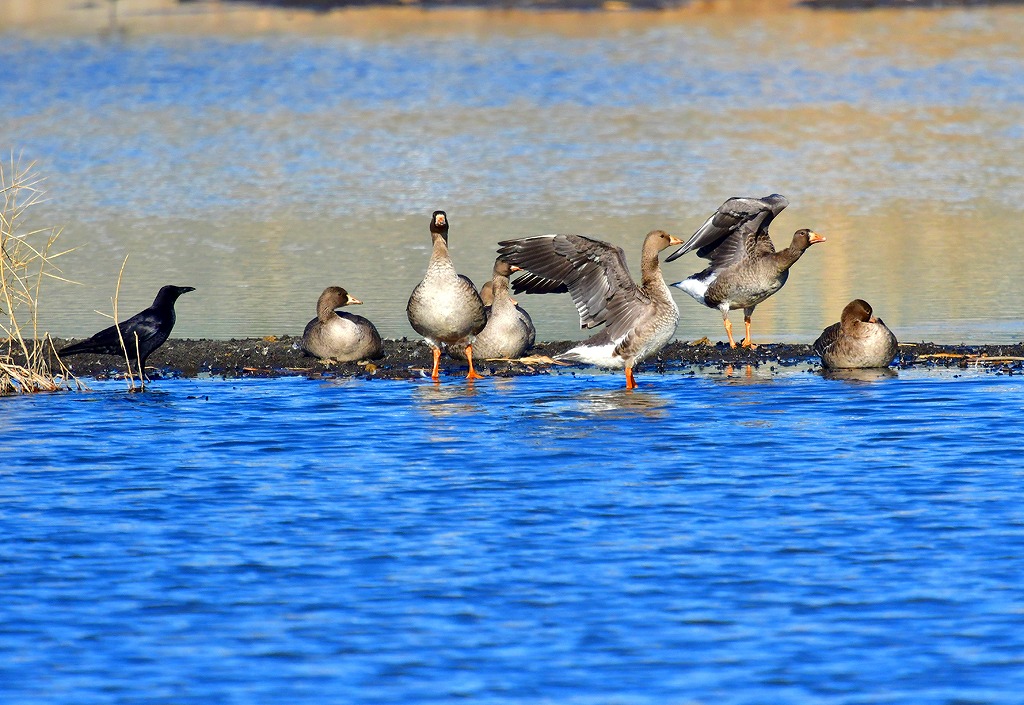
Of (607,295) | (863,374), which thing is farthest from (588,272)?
(863,374)

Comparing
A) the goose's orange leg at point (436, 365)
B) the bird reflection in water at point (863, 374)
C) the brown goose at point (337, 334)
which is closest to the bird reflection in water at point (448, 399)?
the goose's orange leg at point (436, 365)

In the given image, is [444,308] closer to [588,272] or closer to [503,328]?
[503,328]

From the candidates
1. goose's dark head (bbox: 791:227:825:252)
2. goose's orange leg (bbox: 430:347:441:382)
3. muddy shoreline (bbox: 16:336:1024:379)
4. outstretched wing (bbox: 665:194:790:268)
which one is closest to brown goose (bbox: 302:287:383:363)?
muddy shoreline (bbox: 16:336:1024:379)

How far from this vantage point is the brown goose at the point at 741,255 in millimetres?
17797

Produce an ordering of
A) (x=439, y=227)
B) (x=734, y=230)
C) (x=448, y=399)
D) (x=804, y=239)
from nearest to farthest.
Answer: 1. (x=448, y=399)
2. (x=439, y=227)
3. (x=804, y=239)
4. (x=734, y=230)

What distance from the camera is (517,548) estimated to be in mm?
9500

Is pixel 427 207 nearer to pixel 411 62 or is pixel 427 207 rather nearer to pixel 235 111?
pixel 235 111

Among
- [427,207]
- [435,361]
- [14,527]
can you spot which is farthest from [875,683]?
[427,207]

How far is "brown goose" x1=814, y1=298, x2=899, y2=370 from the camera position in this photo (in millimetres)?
15445

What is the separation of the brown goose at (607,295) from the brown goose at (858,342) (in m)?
1.66

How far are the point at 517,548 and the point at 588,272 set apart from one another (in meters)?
6.45

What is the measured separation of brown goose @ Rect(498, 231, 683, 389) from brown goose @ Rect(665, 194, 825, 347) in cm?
233

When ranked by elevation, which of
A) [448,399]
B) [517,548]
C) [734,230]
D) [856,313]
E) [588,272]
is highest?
[734,230]

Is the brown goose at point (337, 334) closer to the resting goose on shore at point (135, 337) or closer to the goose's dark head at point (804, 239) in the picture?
the resting goose on shore at point (135, 337)
